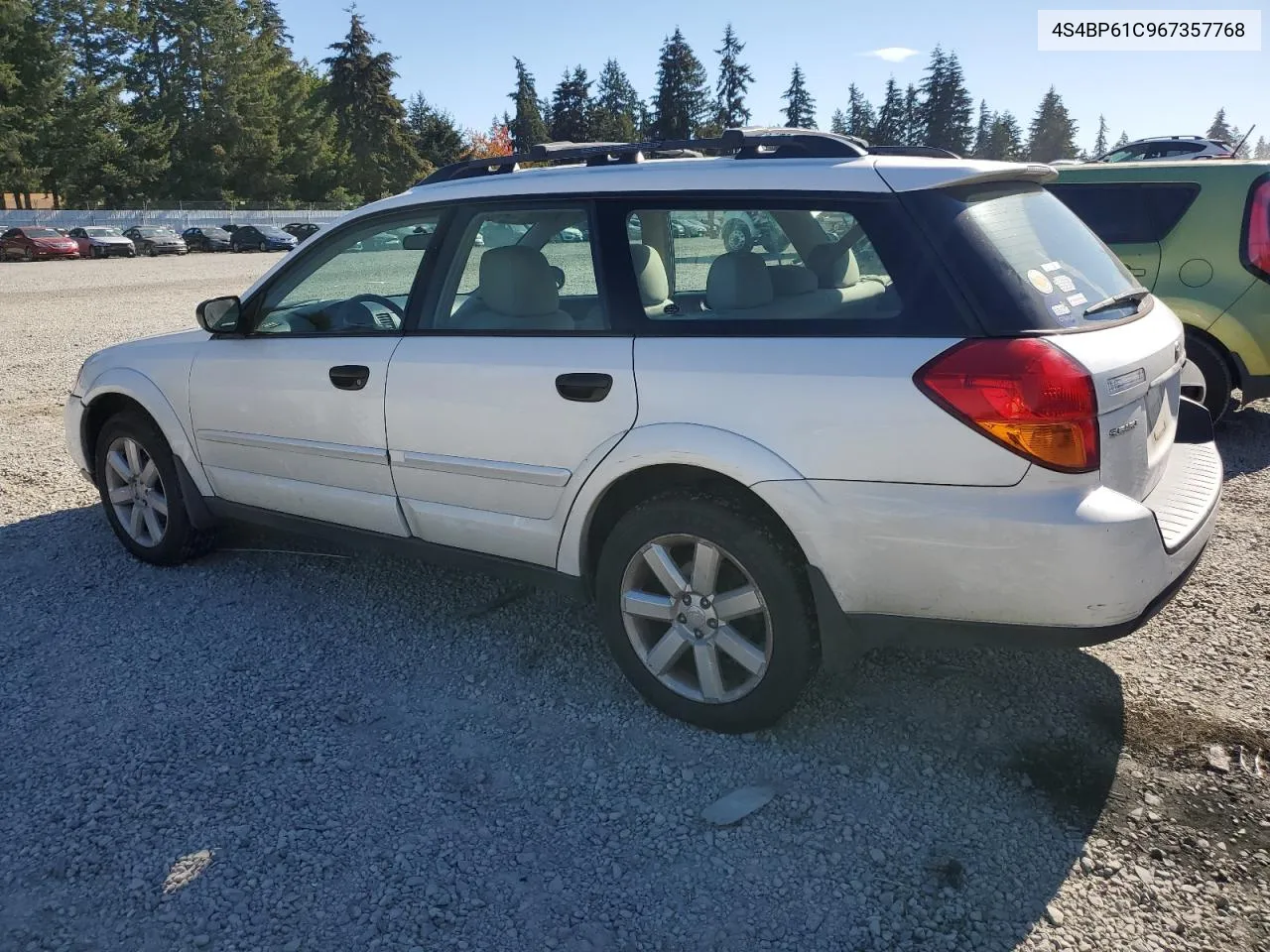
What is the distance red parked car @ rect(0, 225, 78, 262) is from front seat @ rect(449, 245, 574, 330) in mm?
40215

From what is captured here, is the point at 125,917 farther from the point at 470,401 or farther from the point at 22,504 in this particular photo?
the point at 22,504

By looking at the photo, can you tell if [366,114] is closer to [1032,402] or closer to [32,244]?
[32,244]

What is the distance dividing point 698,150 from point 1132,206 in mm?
4002

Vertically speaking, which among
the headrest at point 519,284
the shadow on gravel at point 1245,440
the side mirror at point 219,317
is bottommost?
the shadow on gravel at point 1245,440

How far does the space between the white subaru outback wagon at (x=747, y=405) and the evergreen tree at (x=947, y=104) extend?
105 m

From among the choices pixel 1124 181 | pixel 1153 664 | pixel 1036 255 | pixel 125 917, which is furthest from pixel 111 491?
pixel 1124 181

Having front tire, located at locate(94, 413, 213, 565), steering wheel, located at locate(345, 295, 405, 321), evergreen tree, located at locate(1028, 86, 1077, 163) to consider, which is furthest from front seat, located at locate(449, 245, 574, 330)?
evergreen tree, located at locate(1028, 86, 1077, 163)

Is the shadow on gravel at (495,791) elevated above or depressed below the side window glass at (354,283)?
below

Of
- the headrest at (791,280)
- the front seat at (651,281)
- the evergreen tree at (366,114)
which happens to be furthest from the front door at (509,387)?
the evergreen tree at (366,114)

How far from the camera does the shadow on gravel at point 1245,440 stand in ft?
19.6

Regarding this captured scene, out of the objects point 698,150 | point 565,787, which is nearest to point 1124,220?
point 698,150

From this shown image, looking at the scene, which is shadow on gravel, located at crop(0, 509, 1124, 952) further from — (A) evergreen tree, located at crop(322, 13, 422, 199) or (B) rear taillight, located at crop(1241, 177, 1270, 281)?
(A) evergreen tree, located at crop(322, 13, 422, 199)

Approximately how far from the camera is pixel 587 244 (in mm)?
3506

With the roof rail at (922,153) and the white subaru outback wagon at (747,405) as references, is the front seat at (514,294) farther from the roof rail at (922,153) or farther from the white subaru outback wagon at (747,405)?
the roof rail at (922,153)
